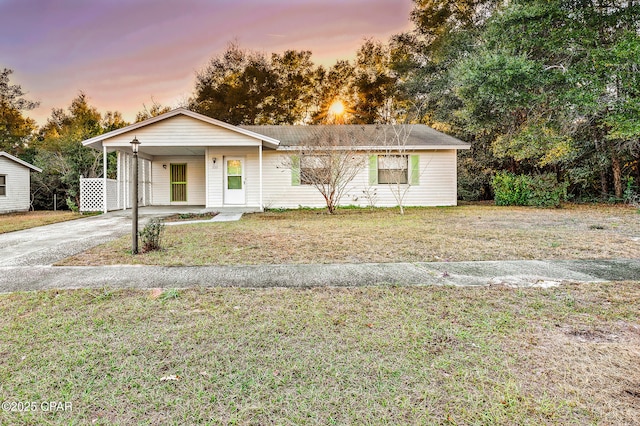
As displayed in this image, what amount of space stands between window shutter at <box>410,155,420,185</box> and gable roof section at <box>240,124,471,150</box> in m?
0.62

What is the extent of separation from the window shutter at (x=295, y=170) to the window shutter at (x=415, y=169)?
16.7 feet

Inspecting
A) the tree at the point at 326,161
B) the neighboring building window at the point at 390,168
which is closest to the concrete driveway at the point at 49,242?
the tree at the point at 326,161

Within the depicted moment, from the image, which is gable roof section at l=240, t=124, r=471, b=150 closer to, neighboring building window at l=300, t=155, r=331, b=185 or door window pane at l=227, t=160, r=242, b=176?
neighboring building window at l=300, t=155, r=331, b=185

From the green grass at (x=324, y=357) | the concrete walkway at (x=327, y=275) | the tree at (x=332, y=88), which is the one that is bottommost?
the green grass at (x=324, y=357)

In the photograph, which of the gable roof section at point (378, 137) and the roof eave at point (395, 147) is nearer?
the roof eave at point (395, 147)

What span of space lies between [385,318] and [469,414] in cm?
119

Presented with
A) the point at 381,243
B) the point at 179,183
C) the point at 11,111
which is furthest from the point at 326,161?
the point at 11,111

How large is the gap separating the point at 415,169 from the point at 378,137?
2210mm

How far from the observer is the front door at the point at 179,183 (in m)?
16.7

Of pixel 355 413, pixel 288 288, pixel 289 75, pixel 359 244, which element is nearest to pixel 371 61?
pixel 289 75

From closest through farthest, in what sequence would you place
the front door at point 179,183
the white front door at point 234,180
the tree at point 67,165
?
1. the white front door at point 234,180
2. the front door at point 179,183
3. the tree at point 67,165

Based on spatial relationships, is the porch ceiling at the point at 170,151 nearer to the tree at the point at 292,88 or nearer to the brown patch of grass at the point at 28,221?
the brown patch of grass at the point at 28,221

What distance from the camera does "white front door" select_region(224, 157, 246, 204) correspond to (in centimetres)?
1457

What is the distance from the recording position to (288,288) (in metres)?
3.73
